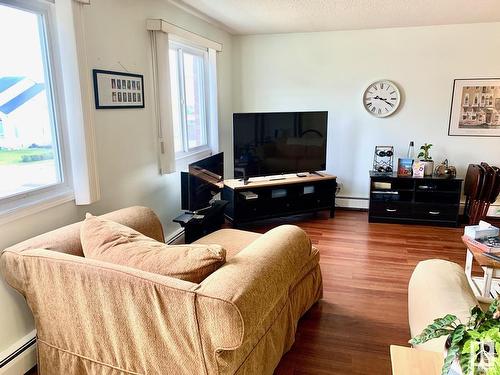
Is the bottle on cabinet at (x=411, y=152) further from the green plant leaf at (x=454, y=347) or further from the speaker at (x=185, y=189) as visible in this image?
the green plant leaf at (x=454, y=347)

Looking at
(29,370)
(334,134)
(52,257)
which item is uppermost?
(334,134)

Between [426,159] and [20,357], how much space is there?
13.8 ft

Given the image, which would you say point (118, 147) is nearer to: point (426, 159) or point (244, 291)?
point (244, 291)

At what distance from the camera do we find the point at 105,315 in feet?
4.85

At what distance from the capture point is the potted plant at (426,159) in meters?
4.24

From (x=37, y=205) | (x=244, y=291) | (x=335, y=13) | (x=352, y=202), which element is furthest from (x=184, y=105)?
(x=244, y=291)

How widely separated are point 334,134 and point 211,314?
394 cm

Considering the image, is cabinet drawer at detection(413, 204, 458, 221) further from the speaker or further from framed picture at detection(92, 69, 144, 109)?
framed picture at detection(92, 69, 144, 109)

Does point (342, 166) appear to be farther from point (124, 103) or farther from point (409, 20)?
point (124, 103)

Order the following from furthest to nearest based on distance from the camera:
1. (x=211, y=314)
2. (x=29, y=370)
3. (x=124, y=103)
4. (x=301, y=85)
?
(x=301, y=85)
(x=124, y=103)
(x=29, y=370)
(x=211, y=314)

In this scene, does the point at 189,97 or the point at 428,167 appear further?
the point at 428,167

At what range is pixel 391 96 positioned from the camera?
4.52 metres

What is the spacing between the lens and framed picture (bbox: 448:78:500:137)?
13.9 ft

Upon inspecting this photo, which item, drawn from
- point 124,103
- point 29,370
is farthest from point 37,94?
point 29,370
